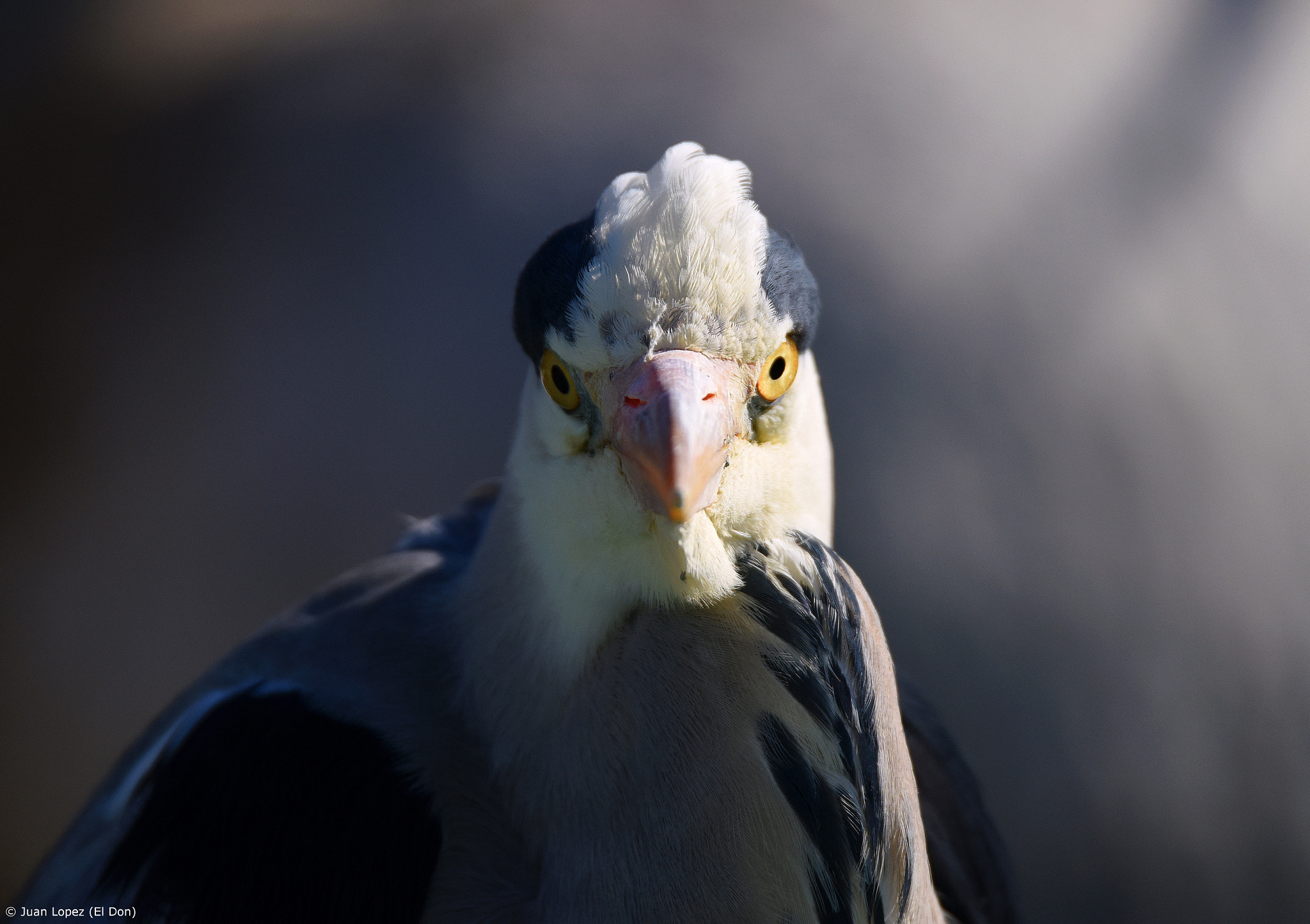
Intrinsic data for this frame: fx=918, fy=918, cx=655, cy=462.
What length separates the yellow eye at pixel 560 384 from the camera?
80 centimetres

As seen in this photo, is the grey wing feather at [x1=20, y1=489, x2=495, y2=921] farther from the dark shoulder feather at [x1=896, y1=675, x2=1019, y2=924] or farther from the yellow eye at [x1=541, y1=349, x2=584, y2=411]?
the dark shoulder feather at [x1=896, y1=675, x2=1019, y2=924]

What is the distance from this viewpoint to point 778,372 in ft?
2.71

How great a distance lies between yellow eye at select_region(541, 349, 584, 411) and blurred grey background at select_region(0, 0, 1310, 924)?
3.14ft

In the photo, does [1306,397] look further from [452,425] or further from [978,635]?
[452,425]

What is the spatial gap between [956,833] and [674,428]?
846 mm

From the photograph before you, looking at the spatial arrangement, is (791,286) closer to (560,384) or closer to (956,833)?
(560,384)

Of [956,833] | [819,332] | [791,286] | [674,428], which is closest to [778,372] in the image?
[791,286]

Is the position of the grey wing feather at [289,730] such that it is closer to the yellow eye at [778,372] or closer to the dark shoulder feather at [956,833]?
the yellow eye at [778,372]

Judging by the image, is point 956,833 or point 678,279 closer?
point 678,279

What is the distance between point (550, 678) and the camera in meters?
0.86

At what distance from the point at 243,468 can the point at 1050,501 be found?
153cm

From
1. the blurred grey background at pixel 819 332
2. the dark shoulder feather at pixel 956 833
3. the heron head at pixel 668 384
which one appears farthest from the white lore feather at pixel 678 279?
the blurred grey background at pixel 819 332

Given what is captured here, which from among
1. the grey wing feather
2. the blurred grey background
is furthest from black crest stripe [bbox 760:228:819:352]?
the blurred grey background

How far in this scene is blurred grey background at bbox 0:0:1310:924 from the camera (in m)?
1.64
